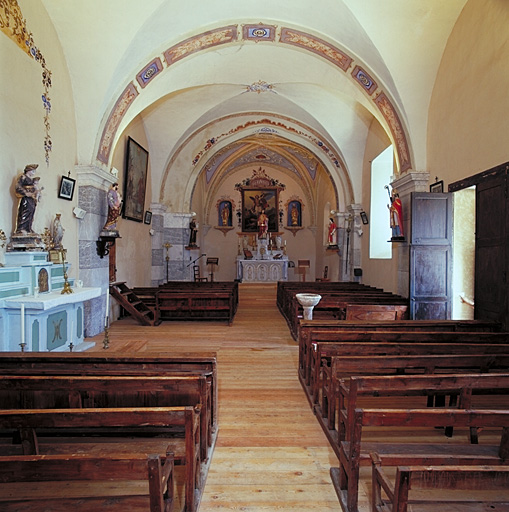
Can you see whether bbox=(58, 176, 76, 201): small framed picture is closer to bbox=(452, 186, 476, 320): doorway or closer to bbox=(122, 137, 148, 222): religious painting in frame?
bbox=(122, 137, 148, 222): religious painting in frame

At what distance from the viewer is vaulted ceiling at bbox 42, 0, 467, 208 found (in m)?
6.39

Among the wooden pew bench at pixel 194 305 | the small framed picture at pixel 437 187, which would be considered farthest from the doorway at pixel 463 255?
the wooden pew bench at pixel 194 305

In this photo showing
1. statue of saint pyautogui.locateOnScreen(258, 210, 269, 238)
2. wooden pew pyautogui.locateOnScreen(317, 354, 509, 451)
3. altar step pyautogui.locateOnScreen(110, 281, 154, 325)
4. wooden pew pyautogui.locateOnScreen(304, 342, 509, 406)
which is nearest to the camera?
wooden pew pyautogui.locateOnScreen(317, 354, 509, 451)

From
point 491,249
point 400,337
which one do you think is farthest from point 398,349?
point 491,249

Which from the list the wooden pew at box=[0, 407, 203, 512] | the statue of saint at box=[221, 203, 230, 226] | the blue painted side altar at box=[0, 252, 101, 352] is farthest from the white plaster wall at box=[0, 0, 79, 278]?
the statue of saint at box=[221, 203, 230, 226]

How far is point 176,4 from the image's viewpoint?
6.38 m

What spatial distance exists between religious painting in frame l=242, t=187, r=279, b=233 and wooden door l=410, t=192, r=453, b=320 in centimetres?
1259

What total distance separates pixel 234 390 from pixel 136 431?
1755 mm

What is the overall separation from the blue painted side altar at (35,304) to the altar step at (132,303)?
238 centimetres

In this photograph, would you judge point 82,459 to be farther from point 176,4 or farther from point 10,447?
point 176,4

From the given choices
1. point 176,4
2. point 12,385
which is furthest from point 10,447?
point 176,4

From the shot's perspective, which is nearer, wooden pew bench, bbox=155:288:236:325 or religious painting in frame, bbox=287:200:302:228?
wooden pew bench, bbox=155:288:236:325

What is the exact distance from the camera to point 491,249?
5637mm

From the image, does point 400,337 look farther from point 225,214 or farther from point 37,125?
point 225,214
